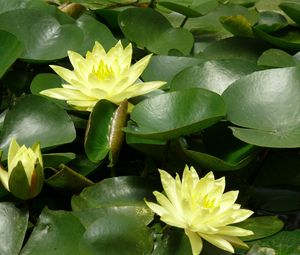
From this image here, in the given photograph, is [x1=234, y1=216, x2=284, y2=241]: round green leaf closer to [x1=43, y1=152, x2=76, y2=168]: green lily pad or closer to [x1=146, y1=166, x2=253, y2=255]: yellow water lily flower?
[x1=146, y1=166, x2=253, y2=255]: yellow water lily flower

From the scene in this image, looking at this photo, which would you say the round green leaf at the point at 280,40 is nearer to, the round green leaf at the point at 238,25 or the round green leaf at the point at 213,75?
the round green leaf at the point at 238,25

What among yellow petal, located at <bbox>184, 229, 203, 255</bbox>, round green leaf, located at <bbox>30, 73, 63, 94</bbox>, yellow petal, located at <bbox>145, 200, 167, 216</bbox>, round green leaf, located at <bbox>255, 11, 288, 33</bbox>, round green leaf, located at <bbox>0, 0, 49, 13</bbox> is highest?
yellow petal, located at <bbox>145, 200, 167, 216</bbox>

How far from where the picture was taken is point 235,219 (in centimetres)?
83

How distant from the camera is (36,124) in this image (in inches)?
41.6

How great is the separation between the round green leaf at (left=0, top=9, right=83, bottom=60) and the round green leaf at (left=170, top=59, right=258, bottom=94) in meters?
0.28

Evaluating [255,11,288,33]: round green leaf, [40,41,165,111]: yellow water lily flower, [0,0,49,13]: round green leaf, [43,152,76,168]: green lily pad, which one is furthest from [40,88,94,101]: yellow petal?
→ [255,11,288,33]: round green leaf

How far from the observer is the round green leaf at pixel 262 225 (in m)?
0.90

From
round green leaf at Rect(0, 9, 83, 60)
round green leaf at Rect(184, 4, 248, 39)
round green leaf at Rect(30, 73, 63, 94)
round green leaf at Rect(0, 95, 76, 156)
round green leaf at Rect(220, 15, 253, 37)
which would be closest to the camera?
round green leaf at Rect(0, 95, 76, 156)

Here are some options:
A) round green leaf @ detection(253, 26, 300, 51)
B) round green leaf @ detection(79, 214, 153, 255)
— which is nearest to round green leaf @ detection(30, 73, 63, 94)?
round green leaf @ detection(79, 214, 153, 255)

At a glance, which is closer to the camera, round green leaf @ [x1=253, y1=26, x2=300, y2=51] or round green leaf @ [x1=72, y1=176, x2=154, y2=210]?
round green leaf @ [x1=72, y1=176, x2=154, y2=210]

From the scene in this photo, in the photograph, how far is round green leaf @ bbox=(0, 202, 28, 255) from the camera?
2.87 ft

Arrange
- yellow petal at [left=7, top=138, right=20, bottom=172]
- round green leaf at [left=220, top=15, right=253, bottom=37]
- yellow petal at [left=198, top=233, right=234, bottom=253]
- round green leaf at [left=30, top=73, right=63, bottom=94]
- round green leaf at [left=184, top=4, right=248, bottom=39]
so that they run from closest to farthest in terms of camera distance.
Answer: yellow petal at [left=198, top=233, right=234, bottom=253]
yellow petal at [left=7, top=138, right=20, bottom=172]
round green leaf at [left=30, top=73, right=63, bottom=94]
round green leaf at [left=220, top=15, right=253, bottom=37]
round green leaf at [left=184, top=4, right=248, bottom=39]

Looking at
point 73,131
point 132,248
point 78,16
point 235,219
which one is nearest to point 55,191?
point 73,131

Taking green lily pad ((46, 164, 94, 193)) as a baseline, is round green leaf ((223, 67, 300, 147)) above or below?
above
